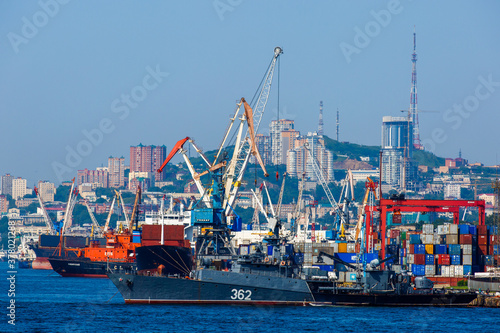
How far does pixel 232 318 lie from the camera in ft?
212

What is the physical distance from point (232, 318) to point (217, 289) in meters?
6.81

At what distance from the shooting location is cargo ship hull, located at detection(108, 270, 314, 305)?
233ft

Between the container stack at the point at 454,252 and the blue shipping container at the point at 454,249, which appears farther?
the blue shipping container at the point at 454,249

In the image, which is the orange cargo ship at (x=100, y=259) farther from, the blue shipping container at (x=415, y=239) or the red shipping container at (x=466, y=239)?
the red shipping container at (x=466, y=239)

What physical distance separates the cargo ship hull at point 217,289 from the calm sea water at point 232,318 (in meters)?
1.08

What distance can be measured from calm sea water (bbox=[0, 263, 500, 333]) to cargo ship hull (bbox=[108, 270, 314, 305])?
3.54 feet

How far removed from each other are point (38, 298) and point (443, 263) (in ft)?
142

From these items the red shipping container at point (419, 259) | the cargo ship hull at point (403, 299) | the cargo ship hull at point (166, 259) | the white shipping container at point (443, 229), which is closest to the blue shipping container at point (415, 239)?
the red shipping container at point (419, 259)

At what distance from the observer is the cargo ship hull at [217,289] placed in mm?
71062

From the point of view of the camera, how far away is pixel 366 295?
73.8 meters

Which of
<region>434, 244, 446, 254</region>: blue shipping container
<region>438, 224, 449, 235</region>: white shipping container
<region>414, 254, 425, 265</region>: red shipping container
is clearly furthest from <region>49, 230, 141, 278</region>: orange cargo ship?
<region>434, 244, 446, 254</region>: blue shipping container

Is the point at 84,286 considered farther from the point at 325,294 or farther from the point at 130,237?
the point at 325,294

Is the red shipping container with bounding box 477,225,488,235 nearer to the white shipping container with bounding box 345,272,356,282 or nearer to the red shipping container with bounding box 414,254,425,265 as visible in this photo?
the red shipping container with bounding box 414,254,425,265

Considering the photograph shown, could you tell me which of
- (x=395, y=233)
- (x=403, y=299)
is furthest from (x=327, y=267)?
(x=395, y=233)
